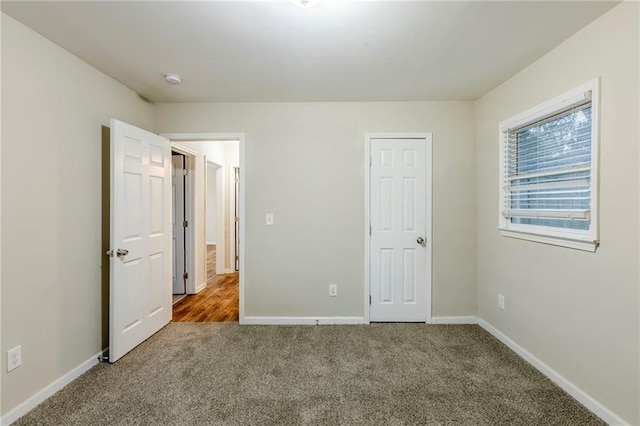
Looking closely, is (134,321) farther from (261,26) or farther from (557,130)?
(557,130)

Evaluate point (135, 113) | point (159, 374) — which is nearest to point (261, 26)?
point (135, 113)

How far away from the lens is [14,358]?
Answer: 1621mm

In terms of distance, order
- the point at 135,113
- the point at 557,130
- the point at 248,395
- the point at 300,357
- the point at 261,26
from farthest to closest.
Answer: the point at 135,113 < the point at 300,357 < the point at 557,130 < the point at 248,395 < the point at 261,26

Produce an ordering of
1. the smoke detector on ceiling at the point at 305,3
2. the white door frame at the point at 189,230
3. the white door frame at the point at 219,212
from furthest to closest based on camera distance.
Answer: the white door frame at the point at 219,212 < the white door frame at the point at 189,230 < the smoke detector on ceiling at the point at 305,3

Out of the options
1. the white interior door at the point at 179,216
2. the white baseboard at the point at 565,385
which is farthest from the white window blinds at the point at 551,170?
the white interior door at the point at 179,216

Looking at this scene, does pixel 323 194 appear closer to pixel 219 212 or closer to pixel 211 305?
pixel 211 305

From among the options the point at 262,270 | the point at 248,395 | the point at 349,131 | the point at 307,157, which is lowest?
the point at 248,395

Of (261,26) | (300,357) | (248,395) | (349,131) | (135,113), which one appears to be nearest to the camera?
(261,26)

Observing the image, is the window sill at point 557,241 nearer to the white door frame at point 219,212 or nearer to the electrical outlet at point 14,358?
the electrical outlet at point 14,358

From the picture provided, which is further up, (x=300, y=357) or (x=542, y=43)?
(x=542, y=43)

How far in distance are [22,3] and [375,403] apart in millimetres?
3038

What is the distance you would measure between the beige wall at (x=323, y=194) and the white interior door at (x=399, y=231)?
0.12m

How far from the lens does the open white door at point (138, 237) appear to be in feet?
7.13

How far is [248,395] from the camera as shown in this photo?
1815 millimetres
